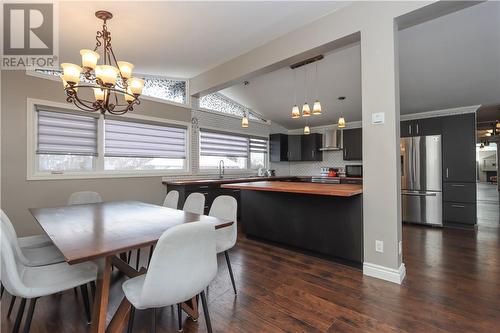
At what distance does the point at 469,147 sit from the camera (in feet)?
14.1

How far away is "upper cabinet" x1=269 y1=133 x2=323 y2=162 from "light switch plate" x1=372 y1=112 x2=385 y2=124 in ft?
13.3

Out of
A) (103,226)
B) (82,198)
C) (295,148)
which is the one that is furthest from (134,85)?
(295,148)

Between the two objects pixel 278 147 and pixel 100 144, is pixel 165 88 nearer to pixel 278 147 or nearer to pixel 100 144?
pixel 100 144

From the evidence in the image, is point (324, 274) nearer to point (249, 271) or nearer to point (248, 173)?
point (249, 271)

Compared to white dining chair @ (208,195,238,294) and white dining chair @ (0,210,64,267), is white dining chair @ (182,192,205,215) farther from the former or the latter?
white dining chair @ (0,210,64,267)

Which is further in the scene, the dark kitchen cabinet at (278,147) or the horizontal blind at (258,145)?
the dark kitchen cabinet at (278,147)

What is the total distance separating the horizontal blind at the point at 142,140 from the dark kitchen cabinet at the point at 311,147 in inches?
130

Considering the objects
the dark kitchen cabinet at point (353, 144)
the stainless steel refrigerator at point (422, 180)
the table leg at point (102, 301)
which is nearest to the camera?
the table leg at point (102, 301)

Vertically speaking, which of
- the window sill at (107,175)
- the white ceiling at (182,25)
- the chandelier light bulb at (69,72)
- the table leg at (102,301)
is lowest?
the table leg at (102,301)

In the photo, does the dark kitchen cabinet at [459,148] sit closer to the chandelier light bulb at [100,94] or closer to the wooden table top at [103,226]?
the wooden table top at [103,226]

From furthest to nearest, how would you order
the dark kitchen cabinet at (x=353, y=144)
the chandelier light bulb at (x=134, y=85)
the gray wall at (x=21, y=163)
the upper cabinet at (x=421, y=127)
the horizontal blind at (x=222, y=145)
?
1. the dark kitchen cabinet at (x=353, y=144)
2. the horizontal blind at (x=222, y=145)
3. the upper cabinet at (x=421, y=127)
4. the gray wall at (x=21, y=163)
5. the chandelier light bulb at (x=134, y=85)

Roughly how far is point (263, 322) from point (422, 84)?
4.31 metres
